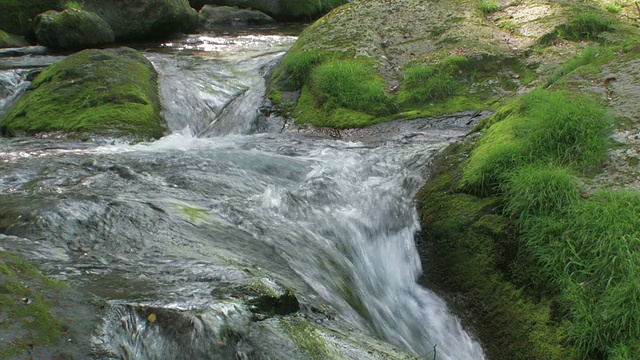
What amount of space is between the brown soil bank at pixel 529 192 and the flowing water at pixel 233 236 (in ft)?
1.29

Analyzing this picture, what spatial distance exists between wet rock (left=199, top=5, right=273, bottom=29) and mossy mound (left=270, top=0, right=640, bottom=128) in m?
10.4

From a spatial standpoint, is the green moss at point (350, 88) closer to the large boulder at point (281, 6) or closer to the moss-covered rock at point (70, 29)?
the moss-covered rock at point (70, 29)

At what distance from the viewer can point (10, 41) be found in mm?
14062

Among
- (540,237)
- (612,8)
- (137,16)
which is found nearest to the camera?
(540,237)

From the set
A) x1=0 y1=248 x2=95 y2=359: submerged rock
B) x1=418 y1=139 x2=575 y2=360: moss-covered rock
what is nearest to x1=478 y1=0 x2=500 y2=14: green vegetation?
x1=418 y1=139 x2=575 y2=360: moss-covered rock

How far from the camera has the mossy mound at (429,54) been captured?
28.3ft

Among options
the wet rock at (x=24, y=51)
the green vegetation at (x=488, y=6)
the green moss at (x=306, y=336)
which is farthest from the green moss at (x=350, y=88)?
the wet rock at (x=24, y=51)

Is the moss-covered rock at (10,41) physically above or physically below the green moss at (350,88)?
above

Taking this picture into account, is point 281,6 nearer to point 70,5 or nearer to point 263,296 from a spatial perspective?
point 70,5

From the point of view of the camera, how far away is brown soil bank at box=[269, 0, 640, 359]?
417 cm

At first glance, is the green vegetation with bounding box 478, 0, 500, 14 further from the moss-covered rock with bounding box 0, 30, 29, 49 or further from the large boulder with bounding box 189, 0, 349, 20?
the large boulder with bounding box 189, 0, 349, 20

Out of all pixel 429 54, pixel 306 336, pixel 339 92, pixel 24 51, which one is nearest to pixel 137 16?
pixel 24 51

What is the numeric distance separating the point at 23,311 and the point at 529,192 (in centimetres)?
405

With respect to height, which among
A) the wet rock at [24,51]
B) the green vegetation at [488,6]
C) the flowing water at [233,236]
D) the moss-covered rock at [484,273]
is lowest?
the moss-covered rock at [484,273]
